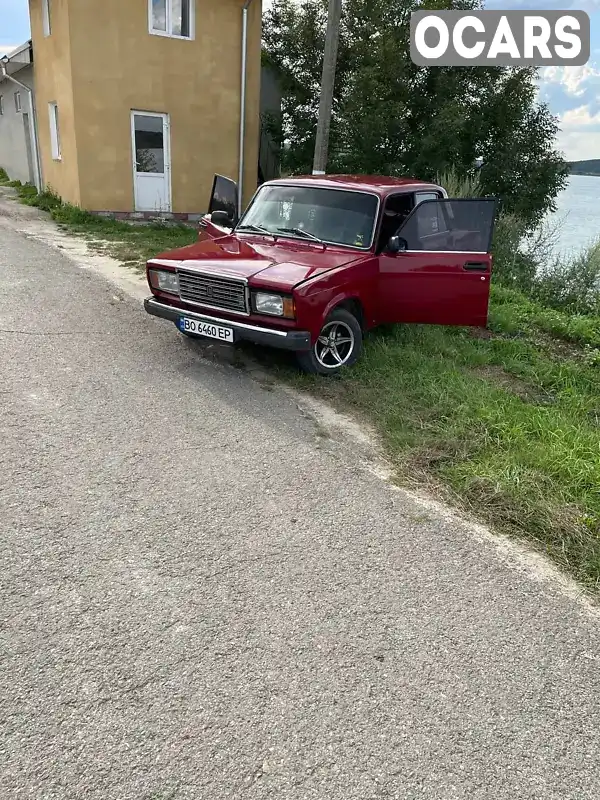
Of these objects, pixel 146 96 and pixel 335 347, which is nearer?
pixel 335 347

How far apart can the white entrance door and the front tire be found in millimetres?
10463

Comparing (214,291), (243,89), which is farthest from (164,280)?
(243,89)

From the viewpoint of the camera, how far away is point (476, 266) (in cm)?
559

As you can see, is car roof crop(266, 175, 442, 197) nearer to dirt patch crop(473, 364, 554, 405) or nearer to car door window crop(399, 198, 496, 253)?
car door window crop(399, 198, 496, 253)

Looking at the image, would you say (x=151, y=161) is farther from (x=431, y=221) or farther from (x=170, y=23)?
(x=431, y=221)

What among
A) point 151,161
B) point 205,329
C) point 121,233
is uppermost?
point 151,161

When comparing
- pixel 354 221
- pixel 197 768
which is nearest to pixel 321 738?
pixel 197 768

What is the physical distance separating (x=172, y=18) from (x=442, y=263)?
1153 centimetres

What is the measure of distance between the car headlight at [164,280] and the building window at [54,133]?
11295 millimetres

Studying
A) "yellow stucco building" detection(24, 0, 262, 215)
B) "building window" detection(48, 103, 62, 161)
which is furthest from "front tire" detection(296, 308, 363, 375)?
"building window" detection(48, 103, 62, 161)

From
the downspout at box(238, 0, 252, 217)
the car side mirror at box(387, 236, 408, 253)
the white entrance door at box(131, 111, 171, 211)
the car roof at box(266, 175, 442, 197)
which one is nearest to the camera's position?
the car side mirror at box(387, 236, 408, 253)

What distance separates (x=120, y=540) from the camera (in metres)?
3.13

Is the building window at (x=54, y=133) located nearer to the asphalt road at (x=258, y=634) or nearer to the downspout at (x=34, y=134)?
the downspout at (x=34, y=134)

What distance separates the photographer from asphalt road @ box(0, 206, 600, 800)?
2.09m
